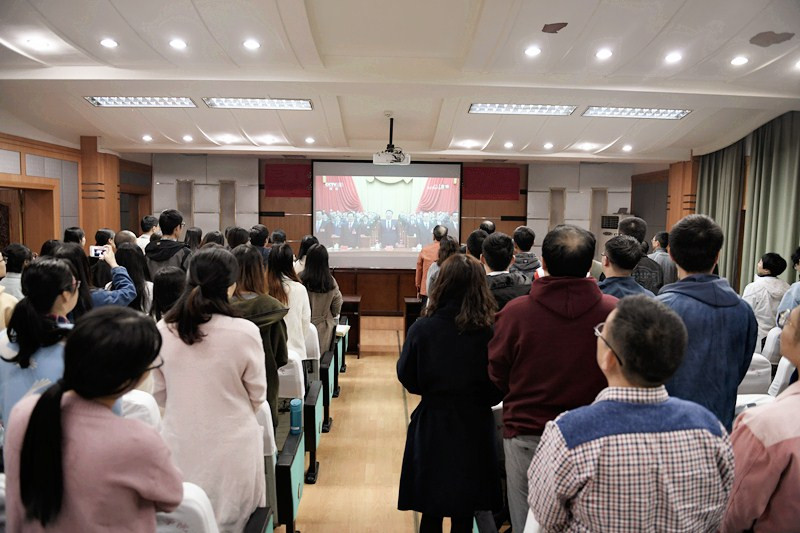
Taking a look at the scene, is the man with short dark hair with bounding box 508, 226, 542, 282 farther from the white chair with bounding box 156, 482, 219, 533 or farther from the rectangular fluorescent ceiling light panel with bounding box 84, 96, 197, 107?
the rectangular fluorescent ceiling light panel with bounding box 84, 96, 197, 107

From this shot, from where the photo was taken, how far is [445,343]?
189 centimetres

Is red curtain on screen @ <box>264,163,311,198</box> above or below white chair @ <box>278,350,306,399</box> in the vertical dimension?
above

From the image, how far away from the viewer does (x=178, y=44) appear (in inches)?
184

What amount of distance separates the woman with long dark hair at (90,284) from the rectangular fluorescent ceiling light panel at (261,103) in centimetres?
380

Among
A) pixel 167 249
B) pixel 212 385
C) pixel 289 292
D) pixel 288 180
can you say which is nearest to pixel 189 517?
pixel 212 385

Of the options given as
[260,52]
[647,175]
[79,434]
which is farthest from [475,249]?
[647,175]

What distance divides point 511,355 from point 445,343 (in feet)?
0.90

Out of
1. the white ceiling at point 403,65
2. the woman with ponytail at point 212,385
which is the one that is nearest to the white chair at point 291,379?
the woman with ponytail at point 212,385

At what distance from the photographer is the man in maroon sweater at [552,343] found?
5.37 ft

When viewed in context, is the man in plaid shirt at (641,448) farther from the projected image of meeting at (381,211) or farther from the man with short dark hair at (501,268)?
the projected image of meeting at (381,211)

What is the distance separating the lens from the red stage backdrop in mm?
9867

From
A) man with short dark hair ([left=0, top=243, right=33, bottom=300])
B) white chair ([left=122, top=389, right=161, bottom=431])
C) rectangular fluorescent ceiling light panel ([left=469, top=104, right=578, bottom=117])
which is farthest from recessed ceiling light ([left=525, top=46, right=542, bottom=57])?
white chair ([left=122, top=389, right=161, bottom=431])

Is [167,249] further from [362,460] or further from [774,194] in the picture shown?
[774,194]

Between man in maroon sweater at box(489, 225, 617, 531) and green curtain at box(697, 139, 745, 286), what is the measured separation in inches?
280
